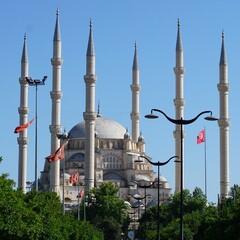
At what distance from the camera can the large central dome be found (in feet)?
449

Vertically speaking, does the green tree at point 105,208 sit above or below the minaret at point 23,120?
below

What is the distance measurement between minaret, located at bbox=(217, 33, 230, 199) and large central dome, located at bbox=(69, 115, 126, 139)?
37258 mm

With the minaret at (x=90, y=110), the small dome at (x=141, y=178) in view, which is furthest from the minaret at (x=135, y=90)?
the minaret at (x=90, y=110)

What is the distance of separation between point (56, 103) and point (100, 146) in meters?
37.2

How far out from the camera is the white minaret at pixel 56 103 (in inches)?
3942

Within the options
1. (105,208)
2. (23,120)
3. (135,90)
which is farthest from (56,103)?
(135,90)

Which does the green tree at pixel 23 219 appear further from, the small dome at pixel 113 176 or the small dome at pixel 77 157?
the small dome at pixel 113 176

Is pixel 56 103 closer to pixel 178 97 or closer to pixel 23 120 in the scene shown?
pixel 23 120

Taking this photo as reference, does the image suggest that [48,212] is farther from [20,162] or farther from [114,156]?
[114,156]

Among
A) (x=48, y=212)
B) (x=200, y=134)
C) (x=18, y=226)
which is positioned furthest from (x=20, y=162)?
(x=18, y=226)

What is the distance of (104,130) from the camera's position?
13900 cm

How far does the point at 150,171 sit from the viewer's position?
139m

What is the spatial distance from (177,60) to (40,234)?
63635mm

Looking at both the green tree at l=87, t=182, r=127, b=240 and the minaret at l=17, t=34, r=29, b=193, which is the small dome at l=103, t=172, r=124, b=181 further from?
the minaret at l=17, t=34, r=29, b=193
